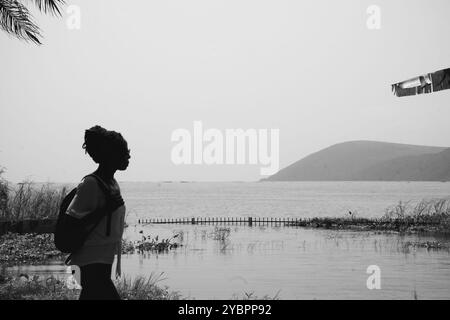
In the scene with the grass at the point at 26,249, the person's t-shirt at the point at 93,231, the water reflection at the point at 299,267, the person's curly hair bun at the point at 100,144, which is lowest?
the water reflection at the point at 299,267

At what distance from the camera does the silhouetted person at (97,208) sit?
173 inches

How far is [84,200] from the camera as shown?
4.37m

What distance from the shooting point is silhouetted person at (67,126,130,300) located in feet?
14.5

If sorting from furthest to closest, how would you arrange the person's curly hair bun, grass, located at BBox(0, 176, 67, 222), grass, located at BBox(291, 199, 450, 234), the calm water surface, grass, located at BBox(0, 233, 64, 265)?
grass, located at BBox(291, 199, 450, 234) < grass, located at BBox(0, 176, 67, 222) < grass, located at BBox(0, 233, 64, 265) < the calm water surface < the person's curly hair bun

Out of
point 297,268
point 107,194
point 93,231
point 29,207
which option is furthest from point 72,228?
point 29,207

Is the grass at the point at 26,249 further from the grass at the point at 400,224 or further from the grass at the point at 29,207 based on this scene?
the grass at the point at 400,224

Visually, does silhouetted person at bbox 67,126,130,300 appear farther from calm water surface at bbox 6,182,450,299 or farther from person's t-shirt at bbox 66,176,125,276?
calm water surface at bbox 6,182,450,299

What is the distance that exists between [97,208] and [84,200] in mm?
138

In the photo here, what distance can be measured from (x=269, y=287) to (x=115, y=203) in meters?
13.0

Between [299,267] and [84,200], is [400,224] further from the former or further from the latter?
[84,200]

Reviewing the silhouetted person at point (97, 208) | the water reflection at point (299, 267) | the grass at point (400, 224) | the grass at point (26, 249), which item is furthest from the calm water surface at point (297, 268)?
the silhouetted person at point (97, 208)

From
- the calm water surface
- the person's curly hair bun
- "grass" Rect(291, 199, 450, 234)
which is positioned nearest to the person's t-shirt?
the person's curly hair bun
